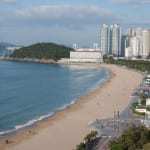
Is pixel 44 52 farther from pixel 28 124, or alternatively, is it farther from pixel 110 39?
pixel 28 124

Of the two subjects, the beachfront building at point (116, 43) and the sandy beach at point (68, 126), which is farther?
the beachfront building at point (116, 43)

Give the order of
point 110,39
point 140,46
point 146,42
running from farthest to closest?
1. point 110,39
2. point 140,46
3. point 146,42

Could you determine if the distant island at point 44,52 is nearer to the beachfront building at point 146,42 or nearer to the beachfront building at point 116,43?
the beachfront building at point 116,43

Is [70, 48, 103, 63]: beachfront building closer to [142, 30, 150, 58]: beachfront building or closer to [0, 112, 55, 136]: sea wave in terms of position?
[142, 30, 150, 58]: beachfront building

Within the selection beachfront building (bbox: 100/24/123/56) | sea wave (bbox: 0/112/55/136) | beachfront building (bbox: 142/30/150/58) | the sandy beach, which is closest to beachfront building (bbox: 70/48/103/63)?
beachfront building (bbox: 142/30/150/58)

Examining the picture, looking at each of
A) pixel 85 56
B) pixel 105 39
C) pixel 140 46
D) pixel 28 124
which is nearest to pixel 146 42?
pixel 140 46

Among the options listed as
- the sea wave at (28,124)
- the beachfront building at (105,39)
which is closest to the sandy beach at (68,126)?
the sea wave at (28,124)
